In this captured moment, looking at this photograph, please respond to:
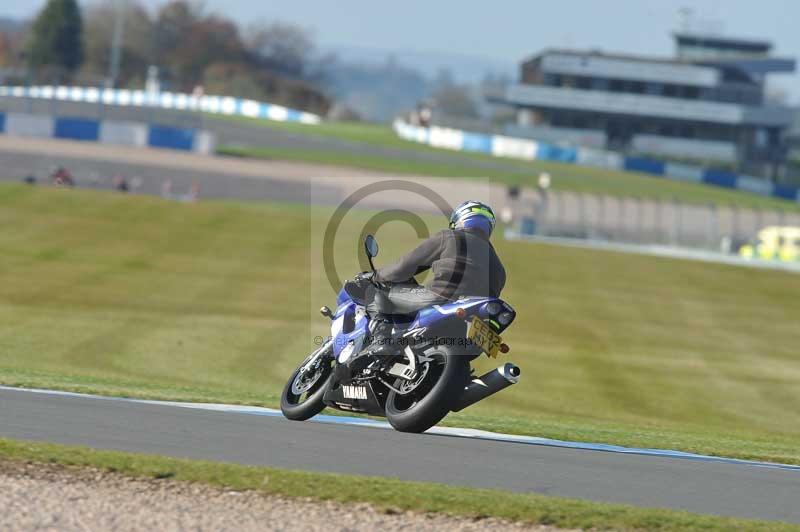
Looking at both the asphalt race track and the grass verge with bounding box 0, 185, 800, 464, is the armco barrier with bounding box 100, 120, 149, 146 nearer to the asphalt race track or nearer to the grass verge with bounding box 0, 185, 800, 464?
the grass verge with bounding box 0, 185, 800, 464

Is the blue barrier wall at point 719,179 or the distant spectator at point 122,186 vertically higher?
the distant spectator at point 122,186

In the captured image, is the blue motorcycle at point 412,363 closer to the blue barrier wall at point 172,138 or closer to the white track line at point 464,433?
the white track line at point 464,433

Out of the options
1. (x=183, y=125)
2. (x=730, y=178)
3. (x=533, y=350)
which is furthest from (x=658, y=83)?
(x=533, y=350)

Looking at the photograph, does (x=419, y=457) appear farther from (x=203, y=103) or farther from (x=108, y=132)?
(x=203, y=103)

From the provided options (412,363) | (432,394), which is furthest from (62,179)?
(432,394)

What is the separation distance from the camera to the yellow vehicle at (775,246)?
50.4 meters

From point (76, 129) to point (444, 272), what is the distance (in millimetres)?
58745

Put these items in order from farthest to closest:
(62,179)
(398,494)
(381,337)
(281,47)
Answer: (281,47) < (62,179) < (381,337) < (398,494)

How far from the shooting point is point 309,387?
10.9 m

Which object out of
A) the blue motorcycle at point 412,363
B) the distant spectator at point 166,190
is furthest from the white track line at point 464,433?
the distant spectator at point 166,190

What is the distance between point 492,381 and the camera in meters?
9.65

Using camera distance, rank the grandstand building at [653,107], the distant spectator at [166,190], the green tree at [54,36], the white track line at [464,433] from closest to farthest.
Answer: the white track line at [464,433] → the distant spectator at [166,190] → the grandstand building at [653,107] → the green tree at [54,36]

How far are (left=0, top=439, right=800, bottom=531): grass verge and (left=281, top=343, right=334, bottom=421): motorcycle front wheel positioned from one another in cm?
264

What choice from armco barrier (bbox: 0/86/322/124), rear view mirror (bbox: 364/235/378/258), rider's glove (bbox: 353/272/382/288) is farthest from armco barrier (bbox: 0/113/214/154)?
rear view mirror (bbox: 364/235/378/258)
